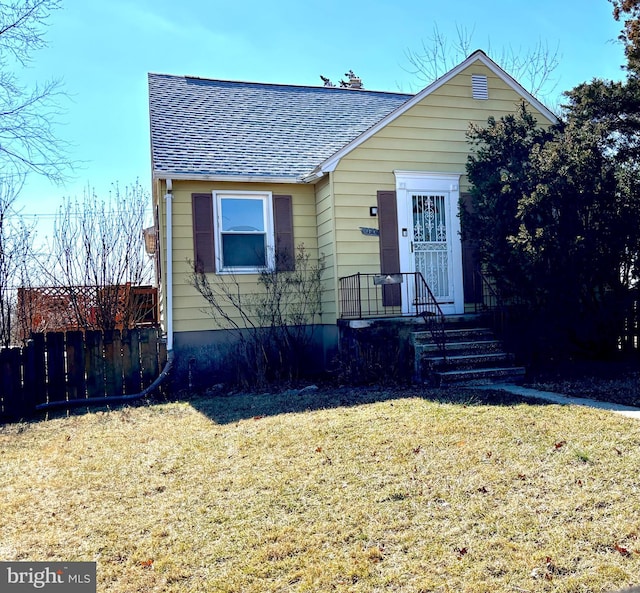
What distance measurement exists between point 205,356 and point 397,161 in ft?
15.7

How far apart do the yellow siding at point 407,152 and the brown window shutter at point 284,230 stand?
3.21 ft

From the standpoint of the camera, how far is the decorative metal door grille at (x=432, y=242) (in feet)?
32.0

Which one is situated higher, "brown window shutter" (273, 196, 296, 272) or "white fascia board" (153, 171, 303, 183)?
"white fascia board" (153, 171, 303, 183)

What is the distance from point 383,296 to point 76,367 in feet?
16.6

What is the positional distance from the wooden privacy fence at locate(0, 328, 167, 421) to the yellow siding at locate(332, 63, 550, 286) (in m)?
3.49

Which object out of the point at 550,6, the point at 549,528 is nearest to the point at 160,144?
the point at 549,528

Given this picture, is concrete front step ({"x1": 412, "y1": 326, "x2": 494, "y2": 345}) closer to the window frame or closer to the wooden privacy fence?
the window frame

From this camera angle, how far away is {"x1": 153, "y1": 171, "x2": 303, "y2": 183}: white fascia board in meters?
9.04

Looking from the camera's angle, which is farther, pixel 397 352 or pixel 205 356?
pixel 205 356

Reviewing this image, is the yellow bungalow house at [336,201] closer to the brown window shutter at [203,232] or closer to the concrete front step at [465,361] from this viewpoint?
the brown window shutter at [203,232]

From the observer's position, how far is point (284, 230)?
9.88m

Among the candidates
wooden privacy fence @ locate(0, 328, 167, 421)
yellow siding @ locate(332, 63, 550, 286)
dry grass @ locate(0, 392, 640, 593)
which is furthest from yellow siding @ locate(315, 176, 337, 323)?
dry grass @ locate(0, 392, 640, 593)

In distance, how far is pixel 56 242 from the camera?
1088 cm

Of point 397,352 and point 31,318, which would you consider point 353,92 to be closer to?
point 397,352
